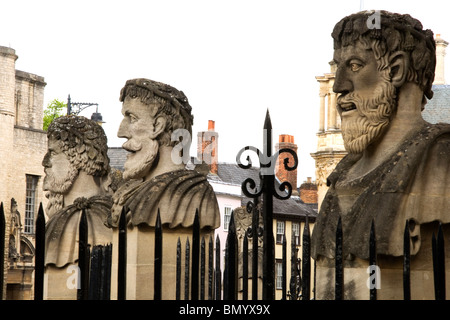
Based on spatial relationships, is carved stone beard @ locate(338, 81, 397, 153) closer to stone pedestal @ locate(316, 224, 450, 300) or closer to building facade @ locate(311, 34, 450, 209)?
stone pedestal @ locate(316, 224, 450, 300)

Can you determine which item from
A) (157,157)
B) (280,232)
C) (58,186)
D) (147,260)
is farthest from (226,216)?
(147,260)

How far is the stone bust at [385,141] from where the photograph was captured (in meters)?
6.27

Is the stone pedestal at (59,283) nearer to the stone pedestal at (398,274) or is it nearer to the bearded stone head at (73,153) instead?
the bearded stone head at (73,153)

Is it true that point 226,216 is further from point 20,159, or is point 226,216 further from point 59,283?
point 59,283

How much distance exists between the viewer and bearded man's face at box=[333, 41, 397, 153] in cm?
655

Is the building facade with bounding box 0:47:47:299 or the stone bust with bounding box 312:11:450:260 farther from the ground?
the building facade with bounding box 0:47:47:299

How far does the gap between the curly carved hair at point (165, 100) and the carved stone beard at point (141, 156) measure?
0.11m

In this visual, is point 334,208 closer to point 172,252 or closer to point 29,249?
point 172,252

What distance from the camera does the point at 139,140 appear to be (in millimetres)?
10047

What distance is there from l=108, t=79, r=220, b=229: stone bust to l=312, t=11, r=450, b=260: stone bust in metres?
3.04

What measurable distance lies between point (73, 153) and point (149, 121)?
230 centimetres

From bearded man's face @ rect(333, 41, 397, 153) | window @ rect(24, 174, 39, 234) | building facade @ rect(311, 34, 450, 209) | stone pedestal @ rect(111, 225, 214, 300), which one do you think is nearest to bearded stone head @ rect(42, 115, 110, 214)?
stone pedestal @ rect(111, 225, 214, 300)

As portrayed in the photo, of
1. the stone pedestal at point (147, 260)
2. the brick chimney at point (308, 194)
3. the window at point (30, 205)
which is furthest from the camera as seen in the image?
the brick chimney at point (308, 194)

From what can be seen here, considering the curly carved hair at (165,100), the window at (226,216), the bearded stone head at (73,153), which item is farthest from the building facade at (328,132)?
the curly carved hair at (165,100)
